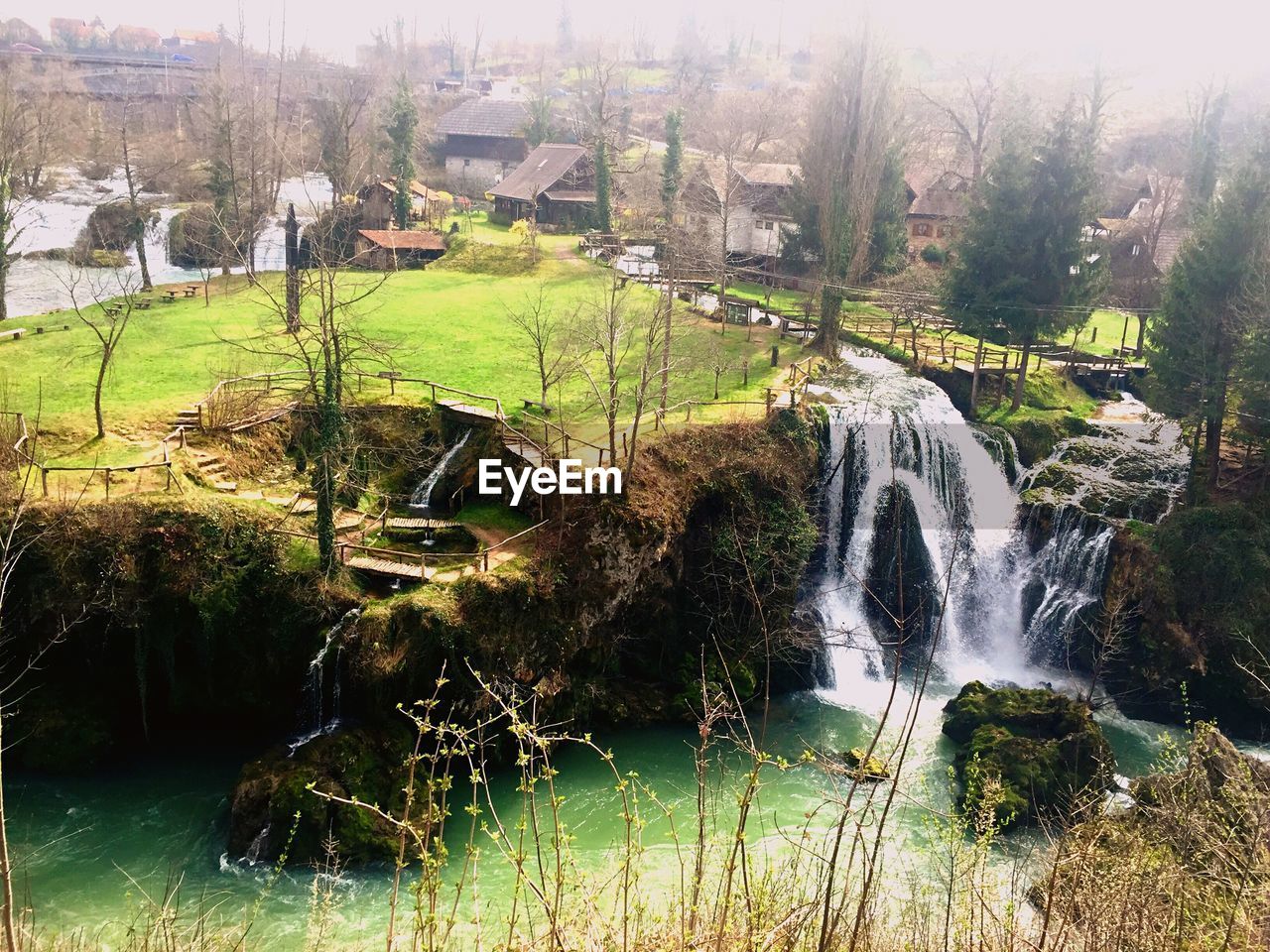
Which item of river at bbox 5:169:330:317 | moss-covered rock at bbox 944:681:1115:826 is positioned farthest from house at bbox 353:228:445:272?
moss-covered rock at bbox 944:681:1115:826

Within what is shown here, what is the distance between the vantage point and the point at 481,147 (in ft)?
233

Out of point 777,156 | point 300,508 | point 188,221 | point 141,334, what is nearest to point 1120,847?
point 300,508

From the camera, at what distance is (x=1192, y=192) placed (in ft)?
157

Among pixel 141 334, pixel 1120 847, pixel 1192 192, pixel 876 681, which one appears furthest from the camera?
pixel 1192 192

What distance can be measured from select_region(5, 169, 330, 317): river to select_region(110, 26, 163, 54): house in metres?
71.0

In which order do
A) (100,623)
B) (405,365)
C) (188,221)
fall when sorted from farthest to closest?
(188,221) → (405,365) → (100,623)

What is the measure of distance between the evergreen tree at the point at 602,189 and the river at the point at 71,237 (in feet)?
45.1

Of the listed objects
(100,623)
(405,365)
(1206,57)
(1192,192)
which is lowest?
(100,623)

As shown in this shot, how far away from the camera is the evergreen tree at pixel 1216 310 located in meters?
26.0

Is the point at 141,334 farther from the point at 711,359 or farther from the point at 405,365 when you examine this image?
the point at 711,359

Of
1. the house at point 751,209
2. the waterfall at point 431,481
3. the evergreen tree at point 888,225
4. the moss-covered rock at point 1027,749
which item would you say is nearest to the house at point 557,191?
the house at point 751,209

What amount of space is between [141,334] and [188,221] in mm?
18981

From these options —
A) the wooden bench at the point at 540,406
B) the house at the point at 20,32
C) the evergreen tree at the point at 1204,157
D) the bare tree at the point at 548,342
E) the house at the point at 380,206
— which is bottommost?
the wooden bench at the point at 540,406

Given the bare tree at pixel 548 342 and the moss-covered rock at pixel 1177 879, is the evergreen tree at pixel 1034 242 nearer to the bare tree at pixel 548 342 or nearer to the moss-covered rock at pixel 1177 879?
the bare tree at pixel 548 342
